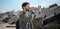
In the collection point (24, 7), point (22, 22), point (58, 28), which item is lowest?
point (58, 28)

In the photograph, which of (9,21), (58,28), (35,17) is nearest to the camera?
(35,17)

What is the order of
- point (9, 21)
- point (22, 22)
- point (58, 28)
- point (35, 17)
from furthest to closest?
1. point (9, 21)
2. point (58, 28)
3. point (35, 17)
4. point (22, 22)

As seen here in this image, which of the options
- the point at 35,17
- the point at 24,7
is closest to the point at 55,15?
the point at 35,17

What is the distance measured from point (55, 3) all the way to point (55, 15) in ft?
0.69

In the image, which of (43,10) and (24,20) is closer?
(24,20)

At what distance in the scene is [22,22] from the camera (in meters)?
2.09

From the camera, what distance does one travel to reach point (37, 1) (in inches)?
94.0

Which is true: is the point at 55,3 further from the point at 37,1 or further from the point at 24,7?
the point at 24,7

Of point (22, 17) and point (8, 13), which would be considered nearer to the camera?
point (22, 17)

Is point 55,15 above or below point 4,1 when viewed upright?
below

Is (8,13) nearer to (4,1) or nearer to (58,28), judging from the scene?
(4,1)

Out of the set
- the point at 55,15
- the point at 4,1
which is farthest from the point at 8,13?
the point at 55,15

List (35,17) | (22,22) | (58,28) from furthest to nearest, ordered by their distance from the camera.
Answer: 1. (58,28)
2. (35,17)
3. (22,22)

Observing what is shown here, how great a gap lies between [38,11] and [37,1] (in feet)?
0.54
